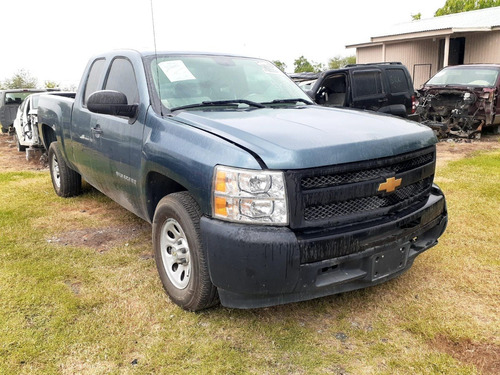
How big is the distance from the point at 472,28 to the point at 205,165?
65.6 ft

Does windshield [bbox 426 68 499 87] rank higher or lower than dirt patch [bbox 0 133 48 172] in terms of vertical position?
higher

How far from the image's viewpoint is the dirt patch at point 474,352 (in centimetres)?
257

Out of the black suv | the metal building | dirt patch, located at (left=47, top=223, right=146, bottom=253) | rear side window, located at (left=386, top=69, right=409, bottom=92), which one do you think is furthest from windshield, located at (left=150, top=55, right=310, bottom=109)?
the metal building

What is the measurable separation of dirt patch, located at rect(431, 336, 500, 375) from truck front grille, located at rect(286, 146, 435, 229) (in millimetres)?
862

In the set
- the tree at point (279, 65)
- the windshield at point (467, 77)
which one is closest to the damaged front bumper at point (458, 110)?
the windshield at point (467, 77)

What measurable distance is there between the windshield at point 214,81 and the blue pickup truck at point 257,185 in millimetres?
13

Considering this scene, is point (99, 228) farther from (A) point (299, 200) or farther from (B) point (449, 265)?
(B) point (449, 265)

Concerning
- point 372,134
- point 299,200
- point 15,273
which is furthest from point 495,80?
point 15,273

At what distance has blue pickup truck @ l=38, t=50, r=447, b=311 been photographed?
253cm

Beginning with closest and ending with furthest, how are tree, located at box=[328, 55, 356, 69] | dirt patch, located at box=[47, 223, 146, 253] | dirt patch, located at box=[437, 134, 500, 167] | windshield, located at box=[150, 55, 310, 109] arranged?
1. windshield, located at box=[150, 55, 310, 109]
2. dirt patch, located at box=[47, 223, 146, 253]
3. dirt patch, located at box=[437, 134, 500, 167]
4. tree, located at box=[328, 55, 356, 69]

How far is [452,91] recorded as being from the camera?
10.4 m

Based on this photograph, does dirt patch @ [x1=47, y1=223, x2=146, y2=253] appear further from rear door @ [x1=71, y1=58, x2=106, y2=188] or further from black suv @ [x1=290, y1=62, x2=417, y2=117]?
black suv @ [x1=290, y1=62, x2=417, y2=117]

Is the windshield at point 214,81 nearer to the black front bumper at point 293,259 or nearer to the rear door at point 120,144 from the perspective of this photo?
the rear door at point 120,144

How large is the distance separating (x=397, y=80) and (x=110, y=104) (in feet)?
23.3
